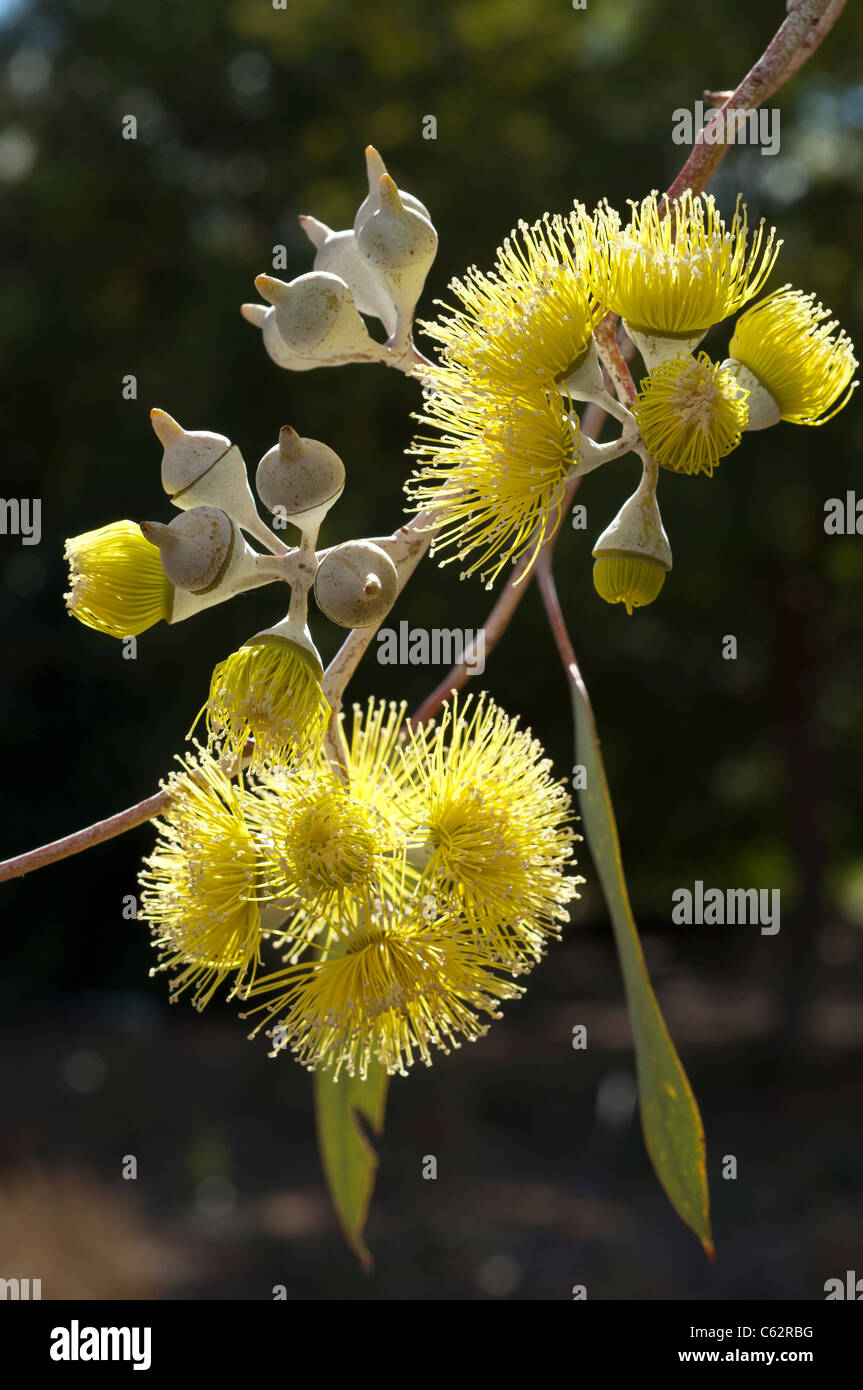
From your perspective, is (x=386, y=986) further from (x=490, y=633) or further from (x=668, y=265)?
(x=668, y=265)

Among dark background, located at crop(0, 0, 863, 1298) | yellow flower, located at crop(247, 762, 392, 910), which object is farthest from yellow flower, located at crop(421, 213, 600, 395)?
dark background, located at crop(0, 0, 863, 1298)

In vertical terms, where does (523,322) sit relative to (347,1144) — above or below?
above

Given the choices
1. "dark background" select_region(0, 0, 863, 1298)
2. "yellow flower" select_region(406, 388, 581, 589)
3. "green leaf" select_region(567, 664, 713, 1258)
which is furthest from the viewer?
"dark background" select_region(0, 0, 863, 1298)

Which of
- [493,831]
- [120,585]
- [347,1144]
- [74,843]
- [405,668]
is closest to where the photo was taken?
[74,843]

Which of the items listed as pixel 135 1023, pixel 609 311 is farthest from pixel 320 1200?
pixel 609 311

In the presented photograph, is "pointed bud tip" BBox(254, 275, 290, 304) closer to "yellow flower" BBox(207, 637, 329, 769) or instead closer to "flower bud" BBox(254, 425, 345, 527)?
"flower bud" BBox(254, 425, 345, 527)

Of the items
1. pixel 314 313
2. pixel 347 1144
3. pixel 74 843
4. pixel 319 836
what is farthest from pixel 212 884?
pixel 347 1144
